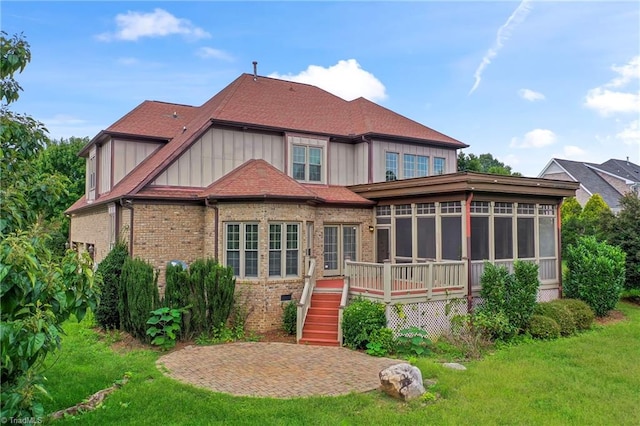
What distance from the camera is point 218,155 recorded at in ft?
51.9

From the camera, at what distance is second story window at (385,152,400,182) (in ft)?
61.2

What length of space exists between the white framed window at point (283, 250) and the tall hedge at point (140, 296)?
354 centimetres

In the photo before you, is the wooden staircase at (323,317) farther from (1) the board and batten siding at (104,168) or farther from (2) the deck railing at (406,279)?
(1) the board and batten siding at (104,168)

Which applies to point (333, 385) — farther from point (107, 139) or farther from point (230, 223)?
point (107, 139)

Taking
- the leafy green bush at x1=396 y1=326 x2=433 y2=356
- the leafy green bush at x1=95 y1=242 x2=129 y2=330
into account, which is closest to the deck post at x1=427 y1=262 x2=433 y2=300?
the leafy green bush at x1=396 y1=326 x2=433 y2=356

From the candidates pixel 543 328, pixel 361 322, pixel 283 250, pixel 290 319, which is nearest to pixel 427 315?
pixel 361 322

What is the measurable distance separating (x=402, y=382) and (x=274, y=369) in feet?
10.3

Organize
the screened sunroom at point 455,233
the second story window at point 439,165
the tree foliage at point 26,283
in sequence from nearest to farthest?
the tree foliage at point 26,283 < the screened sunroom at point 455,233 < the second story window at point 439,165

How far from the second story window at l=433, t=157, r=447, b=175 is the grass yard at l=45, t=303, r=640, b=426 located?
10446 millimetres

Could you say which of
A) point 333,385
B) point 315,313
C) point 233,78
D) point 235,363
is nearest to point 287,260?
point 315,313

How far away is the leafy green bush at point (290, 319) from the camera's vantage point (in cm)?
1319

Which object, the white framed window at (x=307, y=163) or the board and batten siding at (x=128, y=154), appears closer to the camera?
the board and batten siding at (x=128, y=154)

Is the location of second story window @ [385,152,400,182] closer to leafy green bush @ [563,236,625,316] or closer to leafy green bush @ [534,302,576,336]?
leafy green bush @ [563,236,625,316]

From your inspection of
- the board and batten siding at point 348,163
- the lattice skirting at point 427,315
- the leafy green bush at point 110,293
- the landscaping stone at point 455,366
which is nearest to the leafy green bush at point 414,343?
the lattice skirting at point 427,315
